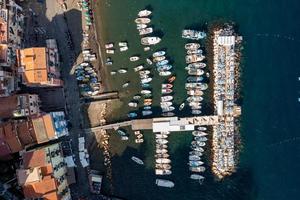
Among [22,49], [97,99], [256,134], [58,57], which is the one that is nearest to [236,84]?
[256,134]

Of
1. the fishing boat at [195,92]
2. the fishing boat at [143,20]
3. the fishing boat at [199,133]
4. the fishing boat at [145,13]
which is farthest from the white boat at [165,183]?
the fishing boat at [145,13]

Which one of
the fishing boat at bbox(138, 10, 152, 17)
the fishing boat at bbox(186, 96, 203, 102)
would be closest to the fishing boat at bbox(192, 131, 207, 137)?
the fishing boat at bbox(186, 96, 203, 102)

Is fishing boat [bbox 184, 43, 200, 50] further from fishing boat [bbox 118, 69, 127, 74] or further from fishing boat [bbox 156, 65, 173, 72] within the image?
fishing boat [bbox 118, 69, 127, 74]

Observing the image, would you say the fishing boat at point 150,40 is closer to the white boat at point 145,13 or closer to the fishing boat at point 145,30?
the fishing boat at point 145,30

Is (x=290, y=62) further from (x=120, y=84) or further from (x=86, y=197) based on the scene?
(x=86, y=197)

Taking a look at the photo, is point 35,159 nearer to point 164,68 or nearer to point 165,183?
point 165,183
